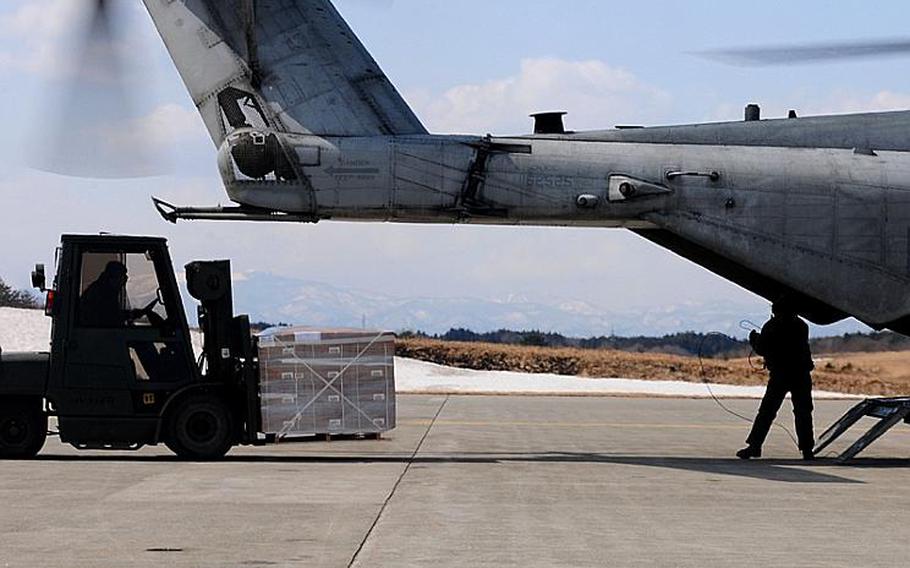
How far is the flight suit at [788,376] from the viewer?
17.7m

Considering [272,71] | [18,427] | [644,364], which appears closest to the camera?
[18,427]

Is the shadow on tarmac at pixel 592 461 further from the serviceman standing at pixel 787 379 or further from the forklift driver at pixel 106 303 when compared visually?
the forklift driver at pixel 106 303

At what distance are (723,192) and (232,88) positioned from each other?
6079 mm

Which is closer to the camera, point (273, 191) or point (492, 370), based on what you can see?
point (273, 191)

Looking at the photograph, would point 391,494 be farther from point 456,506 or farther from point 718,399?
point 718,399

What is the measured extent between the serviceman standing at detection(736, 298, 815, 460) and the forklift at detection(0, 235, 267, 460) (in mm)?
6218

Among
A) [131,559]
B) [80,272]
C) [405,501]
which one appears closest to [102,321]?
[80,272]

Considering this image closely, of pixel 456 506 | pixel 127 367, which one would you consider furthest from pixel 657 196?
pixel 456 506

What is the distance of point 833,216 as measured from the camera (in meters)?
17.4

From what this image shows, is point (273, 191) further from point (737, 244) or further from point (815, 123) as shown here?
point (815, 123)

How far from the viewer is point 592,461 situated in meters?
16.4

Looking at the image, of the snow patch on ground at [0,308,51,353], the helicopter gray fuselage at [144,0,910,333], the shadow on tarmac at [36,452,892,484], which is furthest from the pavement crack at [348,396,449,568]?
the snow patch on ground at [0,308,51,353]

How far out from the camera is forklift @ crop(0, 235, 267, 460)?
15461mm

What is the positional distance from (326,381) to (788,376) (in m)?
5.71
